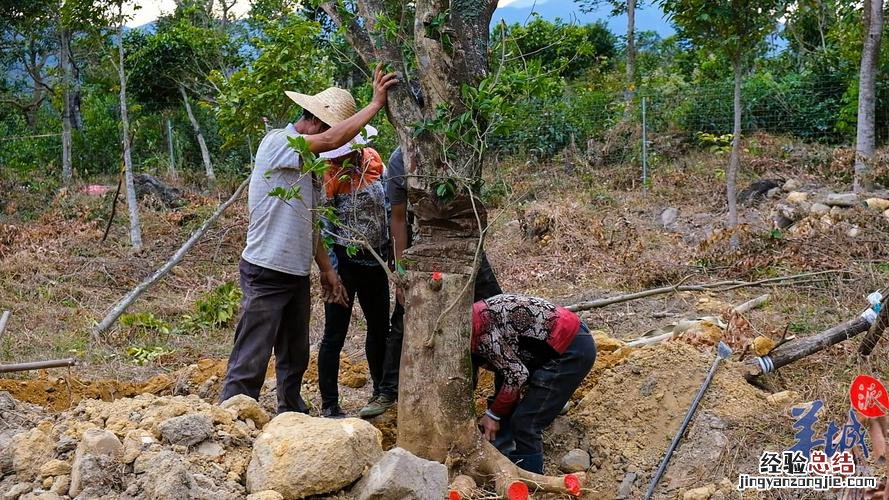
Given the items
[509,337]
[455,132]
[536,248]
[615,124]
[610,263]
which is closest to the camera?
[455,132]

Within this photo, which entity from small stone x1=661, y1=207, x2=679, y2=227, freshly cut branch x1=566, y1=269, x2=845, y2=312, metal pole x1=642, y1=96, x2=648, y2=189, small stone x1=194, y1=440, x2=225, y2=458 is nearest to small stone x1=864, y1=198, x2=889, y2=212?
small stone x1=661, y1=207, x2=679, y2=227

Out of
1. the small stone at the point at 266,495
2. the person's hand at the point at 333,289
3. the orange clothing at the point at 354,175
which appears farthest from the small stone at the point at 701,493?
the orange clothing at the point at 354,175

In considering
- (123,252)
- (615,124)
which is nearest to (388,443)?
(123,252)

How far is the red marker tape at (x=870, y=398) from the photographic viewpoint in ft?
7.13

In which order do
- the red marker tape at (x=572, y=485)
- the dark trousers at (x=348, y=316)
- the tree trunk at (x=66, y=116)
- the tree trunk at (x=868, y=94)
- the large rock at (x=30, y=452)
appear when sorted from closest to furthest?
the large rock at (x=30, y=452), the red marker tape at (x=572, y=485), the dark trousers at (x=348, y=316), the tree trunk at (x=868, y=94), the tree trunk at (x=66, y=116)

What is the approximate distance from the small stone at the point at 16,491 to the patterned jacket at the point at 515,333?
1.93 metres

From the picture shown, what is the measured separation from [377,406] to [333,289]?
679 millimetres

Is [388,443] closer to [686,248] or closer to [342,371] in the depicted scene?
[342,371]

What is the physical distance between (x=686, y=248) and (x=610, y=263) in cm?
98

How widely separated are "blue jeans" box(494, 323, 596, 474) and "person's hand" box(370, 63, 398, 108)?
4.72ft

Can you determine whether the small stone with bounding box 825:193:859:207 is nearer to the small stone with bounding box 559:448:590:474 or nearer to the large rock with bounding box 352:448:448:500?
the small stone with bounding box 559:448:590:474

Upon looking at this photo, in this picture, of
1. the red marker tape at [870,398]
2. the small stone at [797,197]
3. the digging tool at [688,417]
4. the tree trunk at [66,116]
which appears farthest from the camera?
the tree trunk at [66,116]

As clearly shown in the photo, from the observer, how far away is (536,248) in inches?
407

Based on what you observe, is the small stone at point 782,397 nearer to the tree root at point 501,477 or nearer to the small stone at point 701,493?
the small stone at point 701,493
